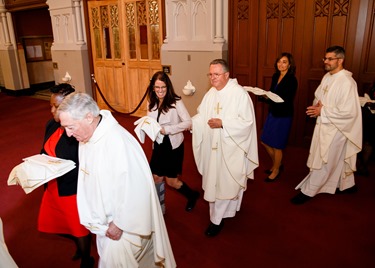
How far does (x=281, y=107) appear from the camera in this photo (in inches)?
162

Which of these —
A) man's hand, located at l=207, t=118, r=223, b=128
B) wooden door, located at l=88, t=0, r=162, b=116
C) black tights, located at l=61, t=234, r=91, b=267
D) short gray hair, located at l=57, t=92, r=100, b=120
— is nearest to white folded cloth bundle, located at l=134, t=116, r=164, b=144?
man's hand, located at l=207, t=118, r=223, b=128

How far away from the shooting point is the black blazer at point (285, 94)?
402 centimetres

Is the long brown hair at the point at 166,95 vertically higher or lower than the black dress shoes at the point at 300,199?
higher

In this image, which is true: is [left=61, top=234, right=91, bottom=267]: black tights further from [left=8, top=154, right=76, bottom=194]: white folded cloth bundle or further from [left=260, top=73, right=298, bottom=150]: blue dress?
[left=260, top=73, right=298, bottom=150]: blue dress

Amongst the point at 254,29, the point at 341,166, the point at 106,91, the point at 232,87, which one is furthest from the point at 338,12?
the point at 106,91

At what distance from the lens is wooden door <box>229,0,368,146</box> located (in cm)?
495

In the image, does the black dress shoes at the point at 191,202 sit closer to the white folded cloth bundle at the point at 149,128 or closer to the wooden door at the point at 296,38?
the white folded cloth bundle at the point at 149,128

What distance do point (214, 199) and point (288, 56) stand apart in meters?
2.15

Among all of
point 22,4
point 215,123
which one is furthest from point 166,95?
point 22,4

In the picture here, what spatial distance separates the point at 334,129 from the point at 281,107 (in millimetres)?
760

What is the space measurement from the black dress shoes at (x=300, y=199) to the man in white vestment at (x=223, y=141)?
100 centimetres

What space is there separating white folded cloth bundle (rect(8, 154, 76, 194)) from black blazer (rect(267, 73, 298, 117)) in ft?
9.22

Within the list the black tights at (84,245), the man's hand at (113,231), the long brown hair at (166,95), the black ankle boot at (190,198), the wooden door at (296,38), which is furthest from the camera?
the wooden door at (296,38)

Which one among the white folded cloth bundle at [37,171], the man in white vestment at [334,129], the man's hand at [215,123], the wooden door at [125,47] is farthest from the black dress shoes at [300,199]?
the wooden door at [125,47]
